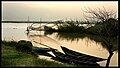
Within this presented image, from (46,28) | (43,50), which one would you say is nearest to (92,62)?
(43,50)

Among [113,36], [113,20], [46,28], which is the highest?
[113,20]

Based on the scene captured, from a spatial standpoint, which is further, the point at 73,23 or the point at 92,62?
the point at 73,23

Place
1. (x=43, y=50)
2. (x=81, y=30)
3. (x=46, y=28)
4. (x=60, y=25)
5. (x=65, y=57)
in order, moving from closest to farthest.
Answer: (x=65, y=57) < (x=43, y=50) < (x=81, y=30) < (x=60, y=25) < (x=46, y=28)

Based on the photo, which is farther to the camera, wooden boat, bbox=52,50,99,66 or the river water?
the river water

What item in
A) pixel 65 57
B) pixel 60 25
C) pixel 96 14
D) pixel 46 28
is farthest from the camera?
pixel 46 28

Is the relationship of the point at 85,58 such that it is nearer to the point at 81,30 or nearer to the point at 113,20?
the point at 113,20

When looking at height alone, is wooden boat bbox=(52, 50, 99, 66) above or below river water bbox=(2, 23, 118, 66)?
above

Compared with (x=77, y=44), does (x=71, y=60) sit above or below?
above

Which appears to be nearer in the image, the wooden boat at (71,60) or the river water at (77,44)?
the wooden boat at (71,60)

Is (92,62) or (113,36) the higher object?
(113,36)

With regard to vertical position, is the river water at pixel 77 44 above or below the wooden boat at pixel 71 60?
below

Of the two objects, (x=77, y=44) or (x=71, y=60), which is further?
(x=77, y=44)

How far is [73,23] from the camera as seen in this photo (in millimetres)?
43250

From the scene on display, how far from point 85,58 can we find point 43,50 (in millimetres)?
4668
